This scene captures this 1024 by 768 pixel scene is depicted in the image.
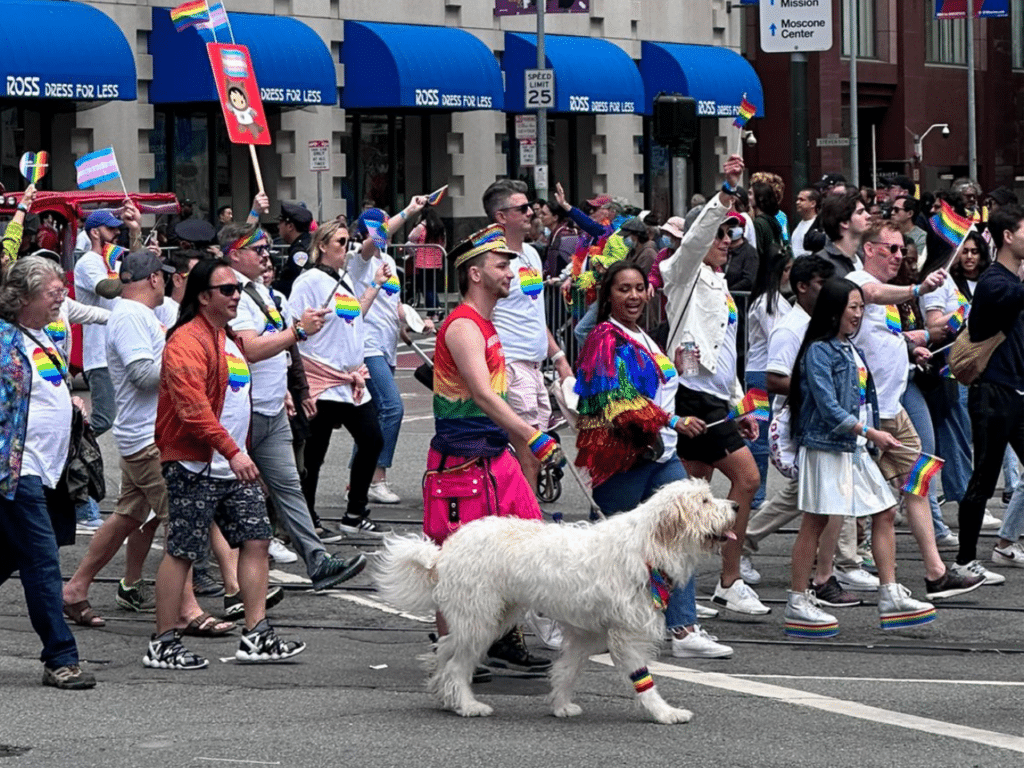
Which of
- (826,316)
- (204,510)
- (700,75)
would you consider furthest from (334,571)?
(700,75)

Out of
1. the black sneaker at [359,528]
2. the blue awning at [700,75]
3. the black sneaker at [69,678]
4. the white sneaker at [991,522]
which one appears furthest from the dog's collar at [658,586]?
the blue awning at [700,75]

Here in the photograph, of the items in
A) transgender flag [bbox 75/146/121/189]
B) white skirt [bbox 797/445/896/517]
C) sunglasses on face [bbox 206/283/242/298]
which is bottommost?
white skirt [bbox 797/445/896/517]

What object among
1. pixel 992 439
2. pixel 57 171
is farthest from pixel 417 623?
pixel 57 171

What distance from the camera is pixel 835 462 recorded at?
9.59m

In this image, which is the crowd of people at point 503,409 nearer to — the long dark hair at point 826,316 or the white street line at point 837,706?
the long dark hair at point 826,316

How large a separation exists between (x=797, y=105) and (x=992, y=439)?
21.0 ft

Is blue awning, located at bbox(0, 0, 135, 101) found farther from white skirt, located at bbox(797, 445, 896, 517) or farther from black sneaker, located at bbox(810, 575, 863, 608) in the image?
white skirt, located at bbox(797, 445, 896, 517)

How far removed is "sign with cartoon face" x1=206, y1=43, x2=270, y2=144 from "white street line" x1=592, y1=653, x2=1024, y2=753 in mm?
7881

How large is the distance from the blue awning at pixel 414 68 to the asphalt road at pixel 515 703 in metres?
22.3

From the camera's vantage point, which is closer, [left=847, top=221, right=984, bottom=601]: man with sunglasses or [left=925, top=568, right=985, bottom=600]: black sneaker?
[left=847, top=221, right=984, bottom=601]: man with sunglasses

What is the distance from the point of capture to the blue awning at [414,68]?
3212 centimetres

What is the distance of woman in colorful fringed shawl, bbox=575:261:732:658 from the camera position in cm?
888

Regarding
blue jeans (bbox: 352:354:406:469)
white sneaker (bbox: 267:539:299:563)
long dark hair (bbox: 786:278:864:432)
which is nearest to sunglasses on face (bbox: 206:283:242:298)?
long dark hair (bbox: 786:278:864:432)

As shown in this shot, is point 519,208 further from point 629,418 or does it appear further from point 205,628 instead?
point 205,628
